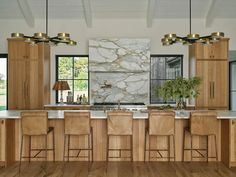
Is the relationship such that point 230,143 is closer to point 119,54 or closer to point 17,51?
point 119,54

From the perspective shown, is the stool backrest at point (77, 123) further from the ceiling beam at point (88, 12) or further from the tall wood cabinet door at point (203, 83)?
the tall wood cabinet door at point (203, 83)

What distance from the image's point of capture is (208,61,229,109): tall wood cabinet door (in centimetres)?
714

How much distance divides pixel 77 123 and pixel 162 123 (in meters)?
1.39

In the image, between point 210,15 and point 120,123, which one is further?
point 210,15

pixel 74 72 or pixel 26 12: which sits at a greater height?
pixel 26 12

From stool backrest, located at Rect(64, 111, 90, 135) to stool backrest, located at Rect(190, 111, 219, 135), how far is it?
1729 millimetres

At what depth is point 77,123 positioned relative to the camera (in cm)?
459

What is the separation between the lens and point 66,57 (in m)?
7.95

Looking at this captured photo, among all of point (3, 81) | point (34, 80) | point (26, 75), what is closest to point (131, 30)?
point (34, 80)

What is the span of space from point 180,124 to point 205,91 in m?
2.40

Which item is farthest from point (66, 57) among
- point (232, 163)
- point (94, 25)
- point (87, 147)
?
point (232, 163)

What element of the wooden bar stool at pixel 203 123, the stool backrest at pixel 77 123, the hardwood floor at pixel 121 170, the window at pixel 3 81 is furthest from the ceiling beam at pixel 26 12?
the wooden bar stool at pixel 203 123

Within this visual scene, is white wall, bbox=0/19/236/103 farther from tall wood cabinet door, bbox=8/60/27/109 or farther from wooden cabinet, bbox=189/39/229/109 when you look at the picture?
tall wood cabinet door, bbox=8/60/27/109

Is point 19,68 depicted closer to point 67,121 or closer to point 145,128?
point 67,121
